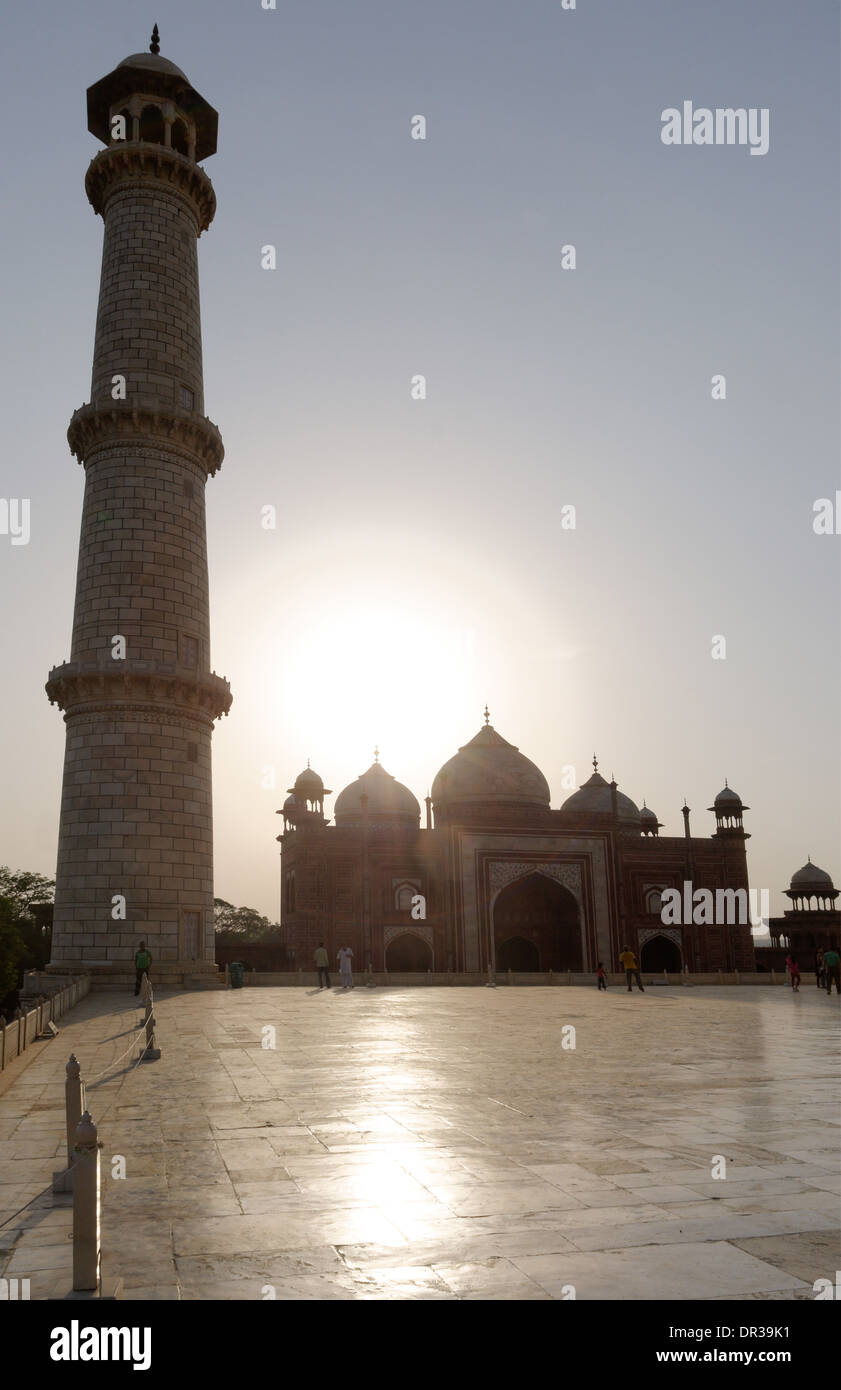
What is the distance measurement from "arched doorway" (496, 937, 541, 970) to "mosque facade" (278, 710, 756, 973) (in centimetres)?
6

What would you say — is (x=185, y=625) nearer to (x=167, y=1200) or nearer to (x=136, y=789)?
(x=136, y=789)

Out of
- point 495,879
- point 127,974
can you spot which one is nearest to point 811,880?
point 495,879

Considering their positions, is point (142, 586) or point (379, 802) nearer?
point (142, 586)

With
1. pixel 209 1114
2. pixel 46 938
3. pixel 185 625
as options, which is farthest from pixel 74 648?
pixel 46 938

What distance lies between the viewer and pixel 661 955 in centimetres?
4969

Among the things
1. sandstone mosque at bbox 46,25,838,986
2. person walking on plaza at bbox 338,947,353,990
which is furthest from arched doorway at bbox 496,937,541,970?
sandstone mosque at bbox 46,25,838,986

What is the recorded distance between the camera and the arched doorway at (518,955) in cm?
4806

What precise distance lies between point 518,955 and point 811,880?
23823mm

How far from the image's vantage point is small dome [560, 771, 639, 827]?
5928cm

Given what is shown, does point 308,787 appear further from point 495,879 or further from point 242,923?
point 242,923

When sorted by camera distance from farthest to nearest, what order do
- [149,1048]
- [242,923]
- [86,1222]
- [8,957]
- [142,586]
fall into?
1. [242,923]
2. [8,957]
3. [142,586]
4. [149,1048]
5. [86,1222]

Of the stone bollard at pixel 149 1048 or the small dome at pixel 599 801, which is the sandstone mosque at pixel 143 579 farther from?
the small dome at pixel 599 801

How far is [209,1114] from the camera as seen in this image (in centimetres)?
947

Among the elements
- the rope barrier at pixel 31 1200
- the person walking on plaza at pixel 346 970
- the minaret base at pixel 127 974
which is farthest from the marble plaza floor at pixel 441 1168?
the person walking on plaza at pixel 346 970
